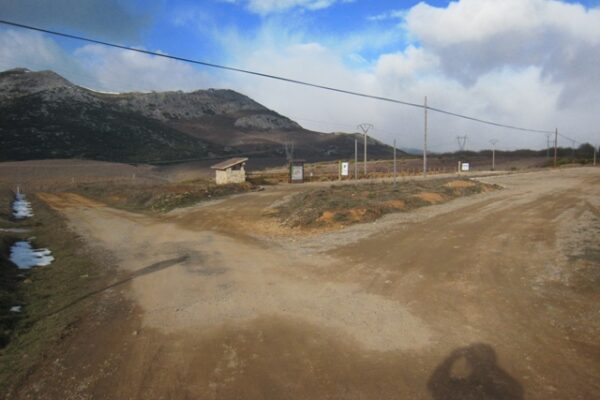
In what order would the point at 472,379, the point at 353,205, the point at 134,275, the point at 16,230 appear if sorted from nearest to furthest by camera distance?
the point at 472,379 < the point at 134,275 < the point at 353,205 < the point at 16,230

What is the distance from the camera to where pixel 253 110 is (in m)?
199

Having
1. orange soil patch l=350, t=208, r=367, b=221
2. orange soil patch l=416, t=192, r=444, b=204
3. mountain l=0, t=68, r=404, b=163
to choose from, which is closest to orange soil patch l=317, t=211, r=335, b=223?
orange soil patch l=350, t=208, r=367, b=221

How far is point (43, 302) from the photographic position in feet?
31.0

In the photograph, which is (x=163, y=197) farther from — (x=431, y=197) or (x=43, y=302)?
(x=43, y=302)

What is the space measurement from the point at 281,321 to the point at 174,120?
6645 inches

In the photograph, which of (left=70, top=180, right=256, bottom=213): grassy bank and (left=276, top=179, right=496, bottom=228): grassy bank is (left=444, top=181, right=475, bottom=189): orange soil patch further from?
(left=70, top=180, right=256, bottom=213): grassy bank

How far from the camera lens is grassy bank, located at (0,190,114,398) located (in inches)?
254

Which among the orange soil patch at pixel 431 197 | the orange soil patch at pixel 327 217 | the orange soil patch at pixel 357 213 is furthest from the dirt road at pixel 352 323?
the orange soil patch at pixel 431 197

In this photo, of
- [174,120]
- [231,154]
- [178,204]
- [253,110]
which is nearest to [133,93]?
[174,120]

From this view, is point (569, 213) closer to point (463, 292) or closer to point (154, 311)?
point (463, 292)

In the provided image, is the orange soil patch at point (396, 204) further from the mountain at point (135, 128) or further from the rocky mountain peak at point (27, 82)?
the rocky mountain peak at point (27, 82)

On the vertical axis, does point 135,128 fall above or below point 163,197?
above

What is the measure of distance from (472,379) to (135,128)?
5120 inches

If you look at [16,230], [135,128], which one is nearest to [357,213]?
[16,230]
